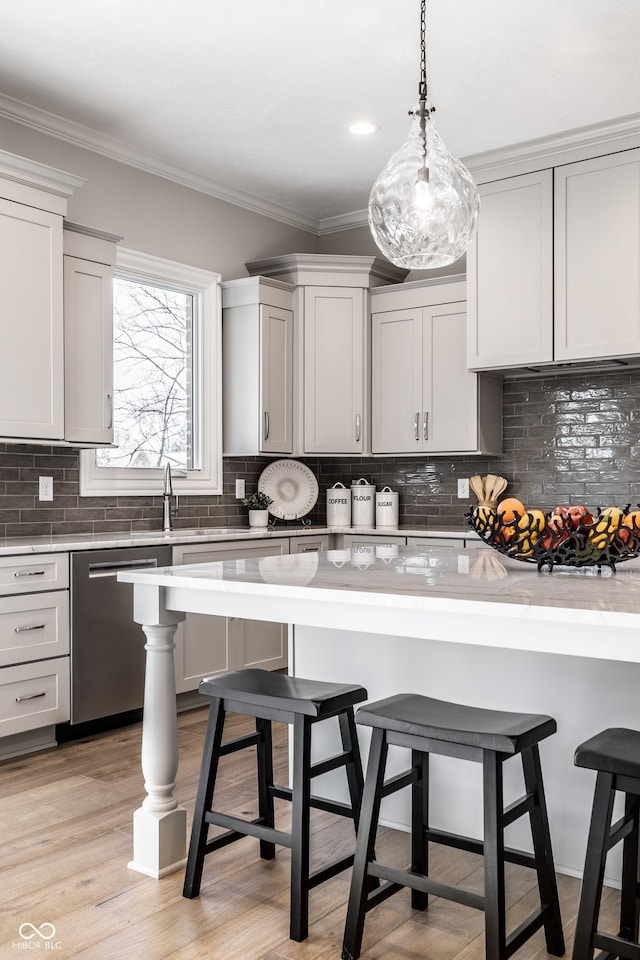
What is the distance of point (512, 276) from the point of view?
14.9 feet

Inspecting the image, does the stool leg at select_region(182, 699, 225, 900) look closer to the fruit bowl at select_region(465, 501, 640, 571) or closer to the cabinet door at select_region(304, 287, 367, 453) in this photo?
the fruit bowl at select_region(465, 501, 640, 571)

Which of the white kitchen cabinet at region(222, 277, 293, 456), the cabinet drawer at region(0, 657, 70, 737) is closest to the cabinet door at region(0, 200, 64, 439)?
the cabinet drawer at region(0, 657, 70, 737)

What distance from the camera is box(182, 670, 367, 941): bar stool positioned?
206 centimetres

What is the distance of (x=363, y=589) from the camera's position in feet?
6.20

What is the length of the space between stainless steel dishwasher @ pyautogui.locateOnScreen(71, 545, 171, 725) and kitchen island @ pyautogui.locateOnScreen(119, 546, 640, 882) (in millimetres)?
1264

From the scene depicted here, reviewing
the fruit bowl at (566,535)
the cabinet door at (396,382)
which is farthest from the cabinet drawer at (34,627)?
the cabinet door at (396,382)

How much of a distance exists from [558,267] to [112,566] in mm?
2687

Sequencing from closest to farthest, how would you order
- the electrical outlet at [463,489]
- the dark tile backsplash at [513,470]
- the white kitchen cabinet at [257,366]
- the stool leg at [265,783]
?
the stool leg at [265,783] < the dark tile backsplash at [513,470] < the white kitchen cabinet at [257,366] < the electrical outlet at [463,489]

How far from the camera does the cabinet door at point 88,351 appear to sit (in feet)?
12.8

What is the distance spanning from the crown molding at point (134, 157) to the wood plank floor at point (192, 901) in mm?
3029

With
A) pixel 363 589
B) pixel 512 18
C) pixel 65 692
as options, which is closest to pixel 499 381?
pixel 512 18

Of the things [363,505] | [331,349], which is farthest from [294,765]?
[331,349]

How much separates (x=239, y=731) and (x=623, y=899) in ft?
7.09

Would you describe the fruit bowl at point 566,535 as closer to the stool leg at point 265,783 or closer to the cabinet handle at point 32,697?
the stool leg at point 265,783
